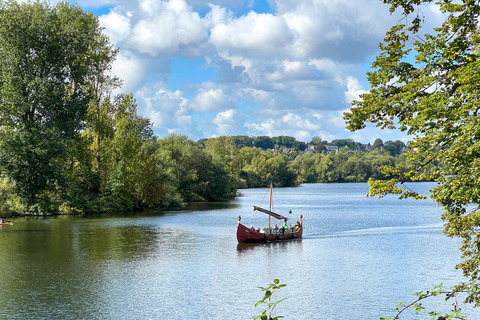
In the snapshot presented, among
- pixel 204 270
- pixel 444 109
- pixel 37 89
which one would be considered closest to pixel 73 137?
pixel 37 89

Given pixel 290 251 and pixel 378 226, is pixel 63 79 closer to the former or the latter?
pixel 290 251

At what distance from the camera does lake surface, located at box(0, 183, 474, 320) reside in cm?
2009

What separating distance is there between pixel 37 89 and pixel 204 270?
25.3 metres

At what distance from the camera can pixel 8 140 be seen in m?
40.7

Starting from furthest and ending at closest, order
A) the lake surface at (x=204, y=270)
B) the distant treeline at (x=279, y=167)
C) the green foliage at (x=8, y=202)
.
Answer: the distant treeline at (x=279, y=167) < the green foliage at (x=8, y=202) < the lake surface at (x=204, y=270)

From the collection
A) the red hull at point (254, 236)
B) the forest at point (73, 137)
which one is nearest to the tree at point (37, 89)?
the forest at point (73, 137)

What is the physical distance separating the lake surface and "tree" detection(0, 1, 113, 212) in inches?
223

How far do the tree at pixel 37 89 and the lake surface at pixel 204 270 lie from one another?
566 cm

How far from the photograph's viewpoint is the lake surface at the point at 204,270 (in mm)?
20094

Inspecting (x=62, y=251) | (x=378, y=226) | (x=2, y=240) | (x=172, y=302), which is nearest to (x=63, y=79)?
(x=2, y=240)

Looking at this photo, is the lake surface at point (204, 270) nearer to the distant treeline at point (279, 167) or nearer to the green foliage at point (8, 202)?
the green foliage at point (8, 202)

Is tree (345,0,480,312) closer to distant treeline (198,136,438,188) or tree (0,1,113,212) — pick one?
tree (0,1,113,212)

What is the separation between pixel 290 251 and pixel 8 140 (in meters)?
25.7

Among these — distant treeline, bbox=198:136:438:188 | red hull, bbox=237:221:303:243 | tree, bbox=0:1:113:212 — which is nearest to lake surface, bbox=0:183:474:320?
red hull, bbox=237:221:303:243
